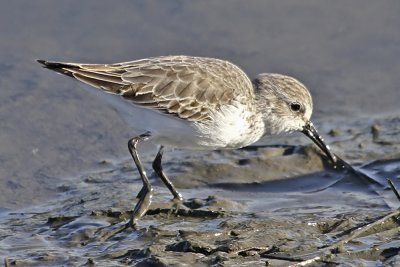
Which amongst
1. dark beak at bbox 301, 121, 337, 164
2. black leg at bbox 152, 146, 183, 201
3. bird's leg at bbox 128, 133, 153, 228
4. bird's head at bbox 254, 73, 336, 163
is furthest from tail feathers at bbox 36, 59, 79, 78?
dark beak at bbox 301, 121, 337, 164

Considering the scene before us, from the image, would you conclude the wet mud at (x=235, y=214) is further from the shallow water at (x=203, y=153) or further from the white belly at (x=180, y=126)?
the white belly at (x=180, y=126)

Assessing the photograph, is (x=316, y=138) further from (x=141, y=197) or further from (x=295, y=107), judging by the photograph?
(x=141, y=197)

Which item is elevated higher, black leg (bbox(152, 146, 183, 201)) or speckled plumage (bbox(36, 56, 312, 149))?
speckled plumage (bbox(36, 56, 312, 149))

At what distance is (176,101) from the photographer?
319 inches

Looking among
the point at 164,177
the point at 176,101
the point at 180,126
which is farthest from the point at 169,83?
the point at 164,177

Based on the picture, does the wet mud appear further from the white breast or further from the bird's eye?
the bird's eye

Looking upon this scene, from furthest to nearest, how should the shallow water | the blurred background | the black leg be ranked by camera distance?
1. the blurred background
2. the black leg
3. the shallow water

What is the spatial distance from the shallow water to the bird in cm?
53

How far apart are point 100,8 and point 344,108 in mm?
3705

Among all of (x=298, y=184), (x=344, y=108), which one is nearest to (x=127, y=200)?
(x=298, y=184)

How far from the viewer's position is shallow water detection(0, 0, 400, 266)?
7020 mm

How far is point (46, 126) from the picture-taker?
10.4 meters

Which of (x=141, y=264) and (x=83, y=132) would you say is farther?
(x=83, y=132)

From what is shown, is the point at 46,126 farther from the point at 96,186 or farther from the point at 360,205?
the point at 360,205
